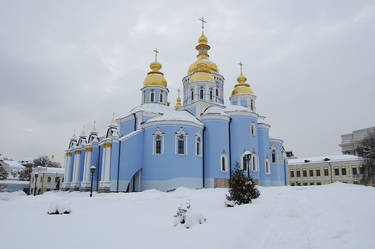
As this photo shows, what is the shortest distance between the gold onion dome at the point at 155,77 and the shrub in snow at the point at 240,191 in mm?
22628

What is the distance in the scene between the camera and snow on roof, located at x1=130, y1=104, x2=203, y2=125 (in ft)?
89.1

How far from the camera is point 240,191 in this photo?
13211mm

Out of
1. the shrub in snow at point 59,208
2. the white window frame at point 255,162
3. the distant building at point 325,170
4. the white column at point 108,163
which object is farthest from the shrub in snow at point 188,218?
the distant building at point 325,170

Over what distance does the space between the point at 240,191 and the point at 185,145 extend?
44.8ft

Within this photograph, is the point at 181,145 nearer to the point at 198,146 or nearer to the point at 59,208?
the point at 198,146

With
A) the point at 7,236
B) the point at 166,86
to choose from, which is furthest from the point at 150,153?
the point at 7,236

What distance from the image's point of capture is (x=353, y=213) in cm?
940

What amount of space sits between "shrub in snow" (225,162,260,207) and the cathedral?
7524mm

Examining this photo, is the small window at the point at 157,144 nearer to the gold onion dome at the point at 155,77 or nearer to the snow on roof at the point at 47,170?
the gold onion dome at the point at 155,77

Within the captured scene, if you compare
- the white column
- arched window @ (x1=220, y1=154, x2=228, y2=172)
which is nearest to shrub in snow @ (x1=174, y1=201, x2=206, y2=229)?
the white column

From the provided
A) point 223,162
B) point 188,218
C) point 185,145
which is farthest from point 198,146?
point 188,218

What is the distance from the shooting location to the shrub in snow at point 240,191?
13109 mm

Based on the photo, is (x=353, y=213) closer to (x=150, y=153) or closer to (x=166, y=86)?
(x=150, y=153)

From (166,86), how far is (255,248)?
2946 centimetres
